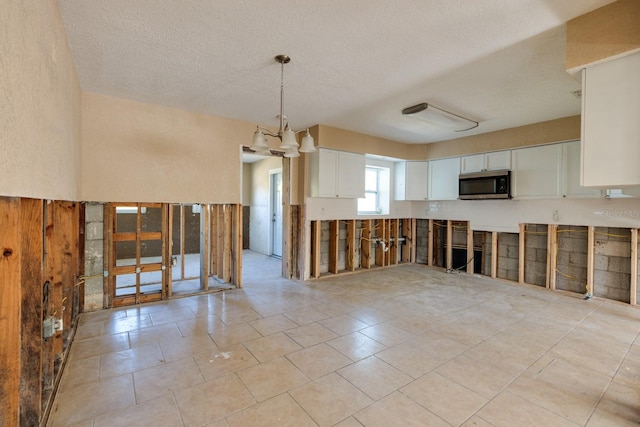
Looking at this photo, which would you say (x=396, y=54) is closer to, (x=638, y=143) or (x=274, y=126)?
(x=638, y=143)

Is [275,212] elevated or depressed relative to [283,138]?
depressed

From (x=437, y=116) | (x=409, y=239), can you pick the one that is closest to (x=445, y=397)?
(x=437, y=116)

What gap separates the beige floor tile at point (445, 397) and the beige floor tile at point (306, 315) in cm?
142

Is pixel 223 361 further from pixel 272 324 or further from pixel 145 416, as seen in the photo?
pixel 272 324

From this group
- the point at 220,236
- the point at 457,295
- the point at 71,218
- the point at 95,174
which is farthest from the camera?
the point at 220,236

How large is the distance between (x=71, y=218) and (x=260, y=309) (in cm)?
224

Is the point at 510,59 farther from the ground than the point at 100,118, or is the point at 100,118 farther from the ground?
the point at 510,59

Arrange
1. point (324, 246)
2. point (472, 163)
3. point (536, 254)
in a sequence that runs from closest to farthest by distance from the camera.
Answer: point (536, 254), point (472, 163), point (324, 246)

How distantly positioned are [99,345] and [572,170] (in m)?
6.28

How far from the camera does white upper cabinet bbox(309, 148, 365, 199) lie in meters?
4.98

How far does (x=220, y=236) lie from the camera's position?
497 cm

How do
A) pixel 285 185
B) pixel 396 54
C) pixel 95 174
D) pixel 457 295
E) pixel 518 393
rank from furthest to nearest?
pixel 285 185 → pixel 457 295 → pixel 95 174 → pixel 396 54 → pixel 518 393

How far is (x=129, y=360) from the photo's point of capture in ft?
8.16

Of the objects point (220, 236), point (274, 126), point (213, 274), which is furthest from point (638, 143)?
point (213, 274)
